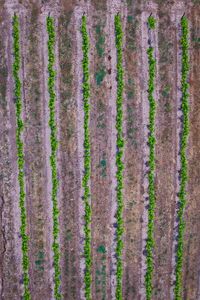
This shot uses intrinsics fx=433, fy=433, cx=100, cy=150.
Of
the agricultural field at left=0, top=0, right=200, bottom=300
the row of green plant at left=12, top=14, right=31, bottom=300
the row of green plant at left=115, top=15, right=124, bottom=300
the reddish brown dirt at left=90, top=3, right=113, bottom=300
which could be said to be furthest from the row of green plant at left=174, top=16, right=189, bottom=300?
the row of green plant at left=12, top=14, right=31, bottom=300

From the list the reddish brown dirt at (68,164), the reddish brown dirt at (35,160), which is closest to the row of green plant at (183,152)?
the reddish brown dirt at (68,164)

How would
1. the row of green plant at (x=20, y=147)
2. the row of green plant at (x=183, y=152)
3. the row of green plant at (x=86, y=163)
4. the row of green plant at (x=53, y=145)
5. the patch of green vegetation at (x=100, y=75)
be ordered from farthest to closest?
the row of green plant at (x=183, y=152)
the patch of green vegetation at (x=100, y=75)
the row of green plant at (x=86, y=163)
the row of green plant at (x=53, y=145)
the row of green plant at (x=20, y=147)

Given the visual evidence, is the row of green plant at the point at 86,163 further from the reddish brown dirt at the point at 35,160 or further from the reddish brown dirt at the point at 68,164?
the reddish brown dirt at the point at 35,160

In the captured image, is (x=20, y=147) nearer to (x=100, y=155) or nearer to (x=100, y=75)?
(x=100, y=155)

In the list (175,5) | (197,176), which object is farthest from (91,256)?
(175,5)

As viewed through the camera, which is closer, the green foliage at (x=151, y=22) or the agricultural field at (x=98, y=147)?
the agricultural field at (x=98, y=147)

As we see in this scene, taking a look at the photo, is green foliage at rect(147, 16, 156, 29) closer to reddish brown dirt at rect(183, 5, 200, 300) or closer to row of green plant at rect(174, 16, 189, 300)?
row of green plant at rect(174, 16, 189, 300)

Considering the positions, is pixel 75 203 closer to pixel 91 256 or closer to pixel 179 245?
pixel 91 256
